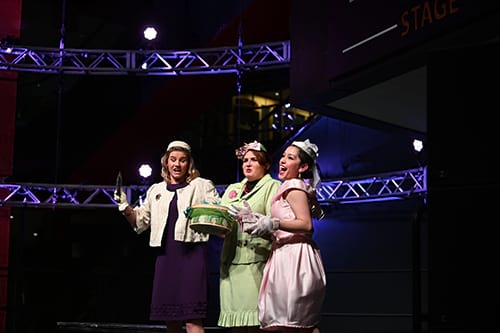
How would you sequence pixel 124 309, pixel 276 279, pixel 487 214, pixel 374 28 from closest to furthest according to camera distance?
pixel 487 214
pixel 374 28
pixel 276 279
pixel 124 309

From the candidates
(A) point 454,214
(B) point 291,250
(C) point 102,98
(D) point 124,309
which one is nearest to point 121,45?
(C) point 102,98

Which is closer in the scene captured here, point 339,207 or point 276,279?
point 276,279

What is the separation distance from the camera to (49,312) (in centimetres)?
1116

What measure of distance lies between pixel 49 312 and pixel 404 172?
525 cm

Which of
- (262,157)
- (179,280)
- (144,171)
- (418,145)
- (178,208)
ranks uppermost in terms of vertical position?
(418,145)

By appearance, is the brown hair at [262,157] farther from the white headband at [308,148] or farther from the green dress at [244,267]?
the white headband at [308,148]

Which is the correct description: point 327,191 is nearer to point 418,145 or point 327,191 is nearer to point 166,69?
point 418,145

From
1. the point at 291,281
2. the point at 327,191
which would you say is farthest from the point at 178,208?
the point at 327,191

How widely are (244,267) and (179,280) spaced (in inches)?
18.0

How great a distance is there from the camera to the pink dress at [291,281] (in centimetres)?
458

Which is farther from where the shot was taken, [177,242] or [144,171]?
[144,171]

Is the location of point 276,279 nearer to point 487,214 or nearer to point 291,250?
point 291,250

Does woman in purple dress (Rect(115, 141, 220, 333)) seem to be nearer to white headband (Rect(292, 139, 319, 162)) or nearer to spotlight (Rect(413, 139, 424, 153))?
white headband (Rect(292, 139, 319, 162))

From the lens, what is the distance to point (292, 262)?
4637 millimetres
